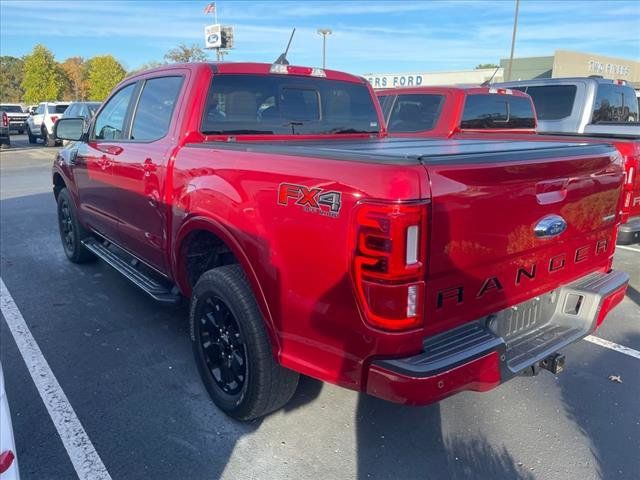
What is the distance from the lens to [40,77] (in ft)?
170

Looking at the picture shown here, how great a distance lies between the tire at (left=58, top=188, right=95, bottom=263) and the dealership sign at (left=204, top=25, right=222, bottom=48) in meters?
20.8

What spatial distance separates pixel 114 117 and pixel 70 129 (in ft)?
2.57

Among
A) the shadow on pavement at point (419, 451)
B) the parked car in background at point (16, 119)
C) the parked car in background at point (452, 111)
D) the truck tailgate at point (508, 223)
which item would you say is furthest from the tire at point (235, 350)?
the parked car in background at point (16, 119)

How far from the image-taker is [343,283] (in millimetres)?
2197

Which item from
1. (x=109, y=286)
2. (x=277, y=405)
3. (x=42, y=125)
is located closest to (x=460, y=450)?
(x=277, y=405)

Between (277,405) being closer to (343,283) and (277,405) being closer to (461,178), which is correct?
(343,283)

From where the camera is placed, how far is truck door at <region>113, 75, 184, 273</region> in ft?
11.8

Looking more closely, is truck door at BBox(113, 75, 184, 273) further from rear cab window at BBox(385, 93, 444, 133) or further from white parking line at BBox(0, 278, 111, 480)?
rear cab window at BBox(385, 93, 444, 133)

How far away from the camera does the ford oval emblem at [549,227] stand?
2541 millimetres

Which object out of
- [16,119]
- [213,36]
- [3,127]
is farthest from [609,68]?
[16,119]

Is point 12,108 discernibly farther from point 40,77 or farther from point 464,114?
point 464,114

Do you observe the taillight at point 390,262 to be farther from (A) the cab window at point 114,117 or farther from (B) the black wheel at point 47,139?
(B) the black wheel at point 47,139

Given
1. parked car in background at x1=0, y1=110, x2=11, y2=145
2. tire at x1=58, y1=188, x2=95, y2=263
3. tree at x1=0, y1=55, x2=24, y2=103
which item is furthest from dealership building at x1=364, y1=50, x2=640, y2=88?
tree at x1=0, y1=55, x2=24, y2=103

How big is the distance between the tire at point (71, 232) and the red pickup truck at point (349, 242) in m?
2.00
